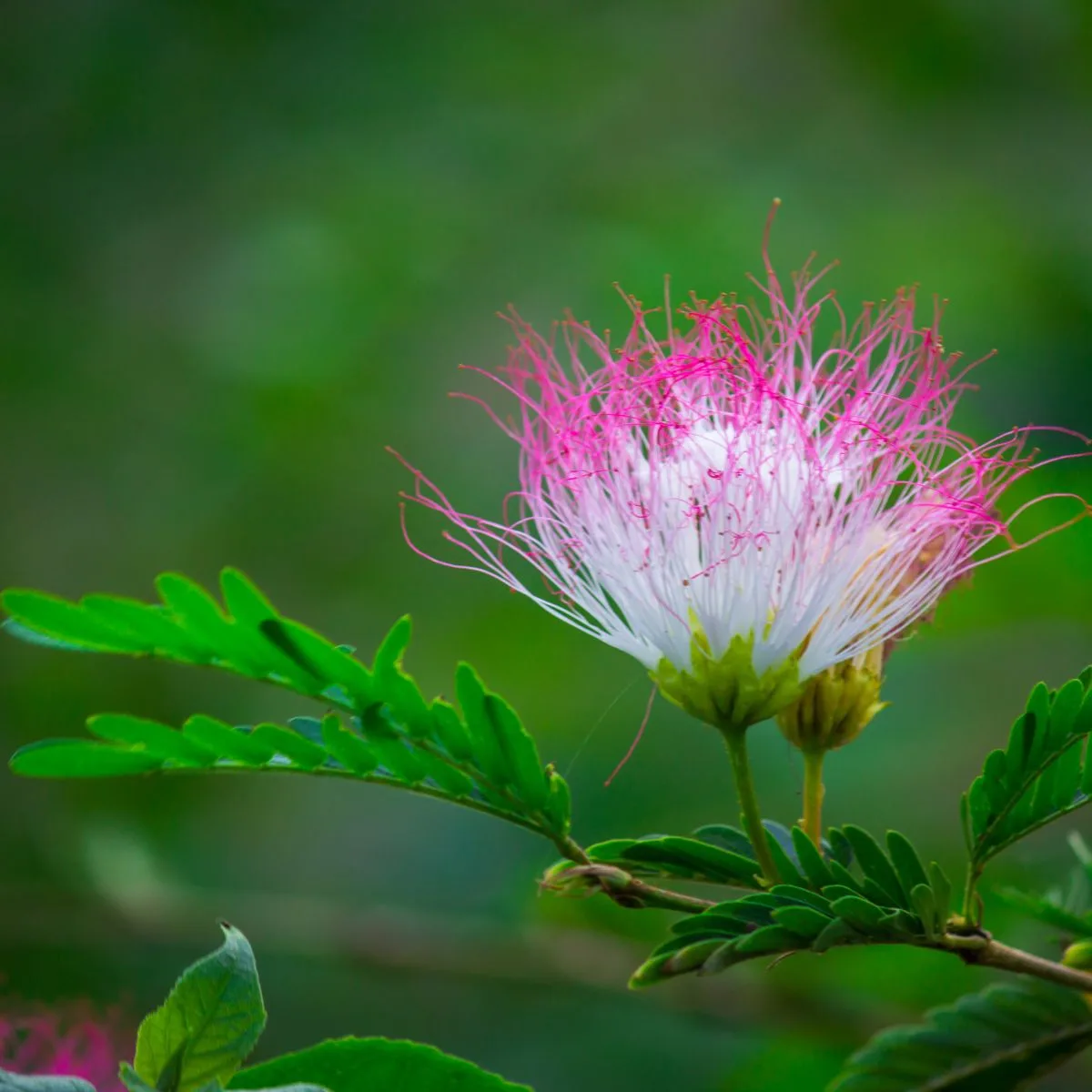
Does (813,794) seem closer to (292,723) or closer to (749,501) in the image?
(749,501)

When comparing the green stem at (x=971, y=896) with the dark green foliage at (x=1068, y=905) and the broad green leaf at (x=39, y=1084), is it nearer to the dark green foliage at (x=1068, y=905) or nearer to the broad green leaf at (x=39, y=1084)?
the dark green foliage at (x=1068, y=905)

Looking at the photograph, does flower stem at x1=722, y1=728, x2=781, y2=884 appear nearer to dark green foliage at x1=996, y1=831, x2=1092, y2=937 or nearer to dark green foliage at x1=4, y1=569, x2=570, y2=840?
dark green foliage at x1=4, y1=569, x2=570, y2=840

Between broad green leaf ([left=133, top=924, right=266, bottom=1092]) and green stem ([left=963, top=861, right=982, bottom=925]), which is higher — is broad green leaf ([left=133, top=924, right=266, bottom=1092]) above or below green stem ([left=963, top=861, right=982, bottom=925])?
below

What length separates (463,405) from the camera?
3.44 metres

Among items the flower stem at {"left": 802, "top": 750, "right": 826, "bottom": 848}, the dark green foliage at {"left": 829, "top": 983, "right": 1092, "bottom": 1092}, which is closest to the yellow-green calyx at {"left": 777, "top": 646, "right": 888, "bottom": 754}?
the flower stem at {"left": 802, "top": 750, "right": 826, "bottom": 848}

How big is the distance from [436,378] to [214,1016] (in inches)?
116

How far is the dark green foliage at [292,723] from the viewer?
73cm

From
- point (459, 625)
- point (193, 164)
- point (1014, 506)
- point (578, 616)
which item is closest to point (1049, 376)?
point (1014, 506)

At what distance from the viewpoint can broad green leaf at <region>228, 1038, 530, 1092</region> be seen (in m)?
0.73

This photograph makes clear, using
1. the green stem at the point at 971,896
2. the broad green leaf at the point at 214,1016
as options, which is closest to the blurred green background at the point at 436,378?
the green stem at the point at 971,896

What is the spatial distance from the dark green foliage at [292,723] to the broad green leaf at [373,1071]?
142mm

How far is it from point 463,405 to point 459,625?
746 millimetres

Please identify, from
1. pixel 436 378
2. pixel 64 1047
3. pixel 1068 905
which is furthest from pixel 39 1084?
pixel 436 378

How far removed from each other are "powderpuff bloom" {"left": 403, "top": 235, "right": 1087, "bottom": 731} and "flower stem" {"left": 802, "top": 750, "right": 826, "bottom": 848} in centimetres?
A: 6
